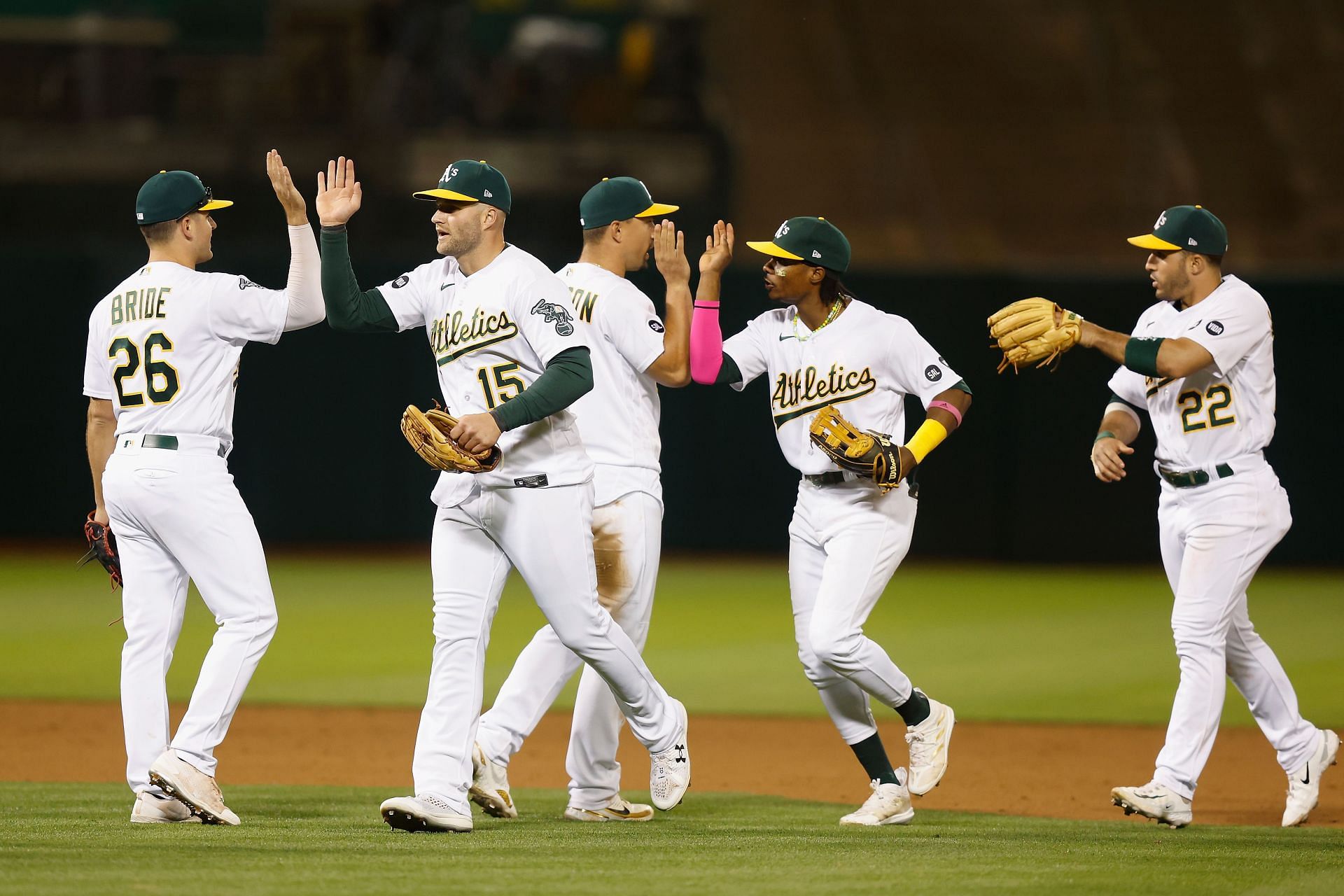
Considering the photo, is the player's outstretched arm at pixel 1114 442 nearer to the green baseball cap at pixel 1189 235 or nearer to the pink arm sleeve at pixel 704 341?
the green baseball cap at pixel 1189 235

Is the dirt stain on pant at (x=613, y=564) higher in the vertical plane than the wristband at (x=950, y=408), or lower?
lower

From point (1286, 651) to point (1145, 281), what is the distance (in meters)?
4.83

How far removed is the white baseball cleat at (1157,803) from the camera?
17.2 feet

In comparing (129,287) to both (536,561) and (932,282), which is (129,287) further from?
(932,282)

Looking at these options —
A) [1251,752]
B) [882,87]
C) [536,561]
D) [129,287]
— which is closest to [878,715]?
[1251,752]

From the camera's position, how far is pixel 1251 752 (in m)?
7.54

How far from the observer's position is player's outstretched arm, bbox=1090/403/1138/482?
5.92 meters

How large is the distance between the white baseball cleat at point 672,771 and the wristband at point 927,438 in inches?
44.1

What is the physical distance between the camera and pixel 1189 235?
5.69m

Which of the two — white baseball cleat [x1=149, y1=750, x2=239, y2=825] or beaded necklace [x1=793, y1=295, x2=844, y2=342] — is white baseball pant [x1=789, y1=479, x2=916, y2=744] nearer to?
beaded necklace [x1=793, y1=295, x2=844, y2=342]

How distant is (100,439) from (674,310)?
6.36 ft

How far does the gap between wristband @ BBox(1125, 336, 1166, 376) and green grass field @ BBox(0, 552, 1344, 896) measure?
149 cm

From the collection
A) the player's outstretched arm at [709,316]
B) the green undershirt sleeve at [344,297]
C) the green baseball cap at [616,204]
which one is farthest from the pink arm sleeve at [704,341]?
the green undershirt sleeve at [344,297]

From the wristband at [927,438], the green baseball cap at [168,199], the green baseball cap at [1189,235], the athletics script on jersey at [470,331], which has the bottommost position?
the wristband at [927,438]
